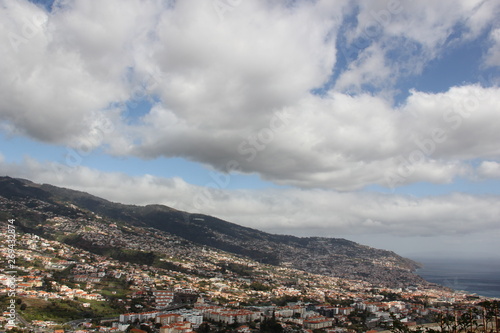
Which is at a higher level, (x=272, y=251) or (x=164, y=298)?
(x=272, y=251)

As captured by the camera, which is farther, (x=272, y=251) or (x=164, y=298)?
(x=272, y=251)

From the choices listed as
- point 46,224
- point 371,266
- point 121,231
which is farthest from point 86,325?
point 371,266

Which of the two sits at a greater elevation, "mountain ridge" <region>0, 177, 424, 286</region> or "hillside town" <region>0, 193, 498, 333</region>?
"mountain ridge" <region>0, 177, 424, 286</region>

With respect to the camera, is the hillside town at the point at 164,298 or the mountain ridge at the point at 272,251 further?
the mountain ridge at the point at 272,251

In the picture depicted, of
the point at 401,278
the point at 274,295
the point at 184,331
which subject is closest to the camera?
the point at 184,331

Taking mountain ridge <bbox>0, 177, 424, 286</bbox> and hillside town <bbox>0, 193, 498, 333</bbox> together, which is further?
mountain ridge <bbox>0, 177, 424, 286</bbox>

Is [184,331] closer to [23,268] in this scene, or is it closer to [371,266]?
[23,268]

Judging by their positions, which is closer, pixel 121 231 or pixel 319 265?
pixel 121 231

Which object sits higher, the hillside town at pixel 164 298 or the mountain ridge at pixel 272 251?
the mountain ridge at pixel 272 251
